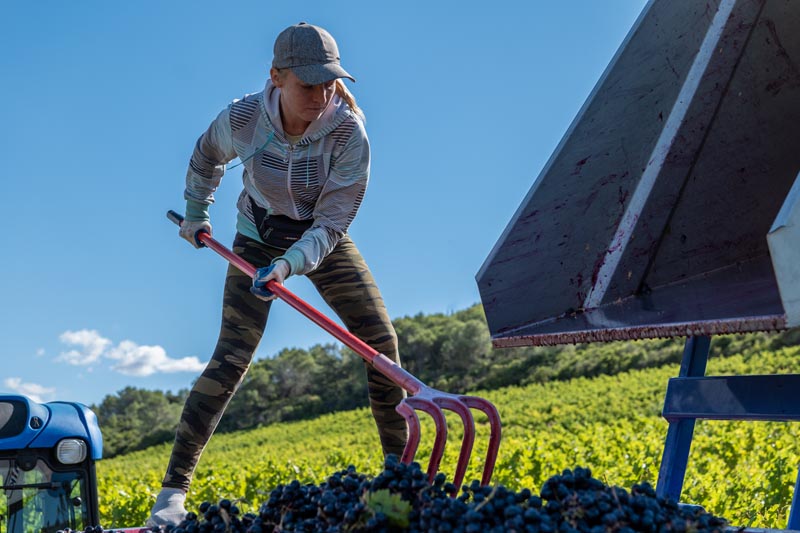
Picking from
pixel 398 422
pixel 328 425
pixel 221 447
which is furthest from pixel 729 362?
pixel 398 422

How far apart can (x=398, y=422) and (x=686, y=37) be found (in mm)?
1718

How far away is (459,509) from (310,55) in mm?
1708

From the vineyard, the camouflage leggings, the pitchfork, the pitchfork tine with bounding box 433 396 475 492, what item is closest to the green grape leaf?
the pitchfork

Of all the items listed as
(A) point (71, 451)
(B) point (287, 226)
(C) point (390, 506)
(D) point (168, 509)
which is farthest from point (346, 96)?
(C) point (390, 506)

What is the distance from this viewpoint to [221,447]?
25.0 m

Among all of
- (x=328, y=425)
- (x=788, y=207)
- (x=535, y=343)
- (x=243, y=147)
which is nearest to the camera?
(x=788, y=207)

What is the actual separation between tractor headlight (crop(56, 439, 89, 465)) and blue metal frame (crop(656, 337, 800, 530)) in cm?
217

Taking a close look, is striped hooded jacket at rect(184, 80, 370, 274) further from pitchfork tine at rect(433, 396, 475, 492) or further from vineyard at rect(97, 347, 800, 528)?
vineyard at rect(97, 347, 800, 528)

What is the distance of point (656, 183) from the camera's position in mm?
2953

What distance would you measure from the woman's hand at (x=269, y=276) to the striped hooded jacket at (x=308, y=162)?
0.13m

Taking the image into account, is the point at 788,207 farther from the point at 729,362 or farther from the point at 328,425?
the point at 328,425

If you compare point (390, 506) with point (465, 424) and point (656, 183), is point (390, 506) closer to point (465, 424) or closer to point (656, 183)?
point (465, 424)

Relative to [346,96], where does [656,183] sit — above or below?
below

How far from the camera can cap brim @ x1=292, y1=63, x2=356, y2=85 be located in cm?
287
